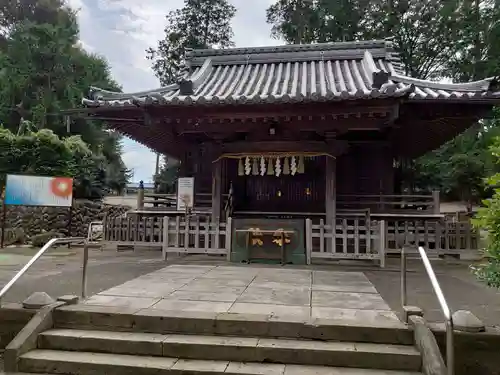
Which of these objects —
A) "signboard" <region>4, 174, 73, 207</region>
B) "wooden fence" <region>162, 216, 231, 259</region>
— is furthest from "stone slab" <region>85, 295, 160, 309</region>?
"signboard" <region>4, 174, 73, 207</region>

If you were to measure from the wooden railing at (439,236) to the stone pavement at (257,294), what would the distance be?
203 cm

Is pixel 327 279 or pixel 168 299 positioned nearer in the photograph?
pixel 168 299

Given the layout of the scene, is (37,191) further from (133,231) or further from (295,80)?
(295,80)

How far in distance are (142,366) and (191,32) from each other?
23.1 metres

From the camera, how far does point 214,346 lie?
3555mm

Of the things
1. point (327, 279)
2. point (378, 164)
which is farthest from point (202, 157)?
point (327, 279)

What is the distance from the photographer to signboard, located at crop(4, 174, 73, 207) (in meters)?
11.0

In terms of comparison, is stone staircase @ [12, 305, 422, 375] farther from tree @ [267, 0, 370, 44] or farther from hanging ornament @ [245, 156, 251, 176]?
tree @ [267, 0, 370, 44]

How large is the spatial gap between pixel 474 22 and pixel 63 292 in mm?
19249

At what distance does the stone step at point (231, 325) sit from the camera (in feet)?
11.9

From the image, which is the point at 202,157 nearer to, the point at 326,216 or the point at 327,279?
the point at 326,216

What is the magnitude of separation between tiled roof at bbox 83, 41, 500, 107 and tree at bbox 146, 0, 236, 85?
12.1m

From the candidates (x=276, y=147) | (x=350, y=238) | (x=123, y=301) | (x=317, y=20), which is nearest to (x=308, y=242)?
(x=350, y=238)

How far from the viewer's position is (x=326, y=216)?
8.80 metres
